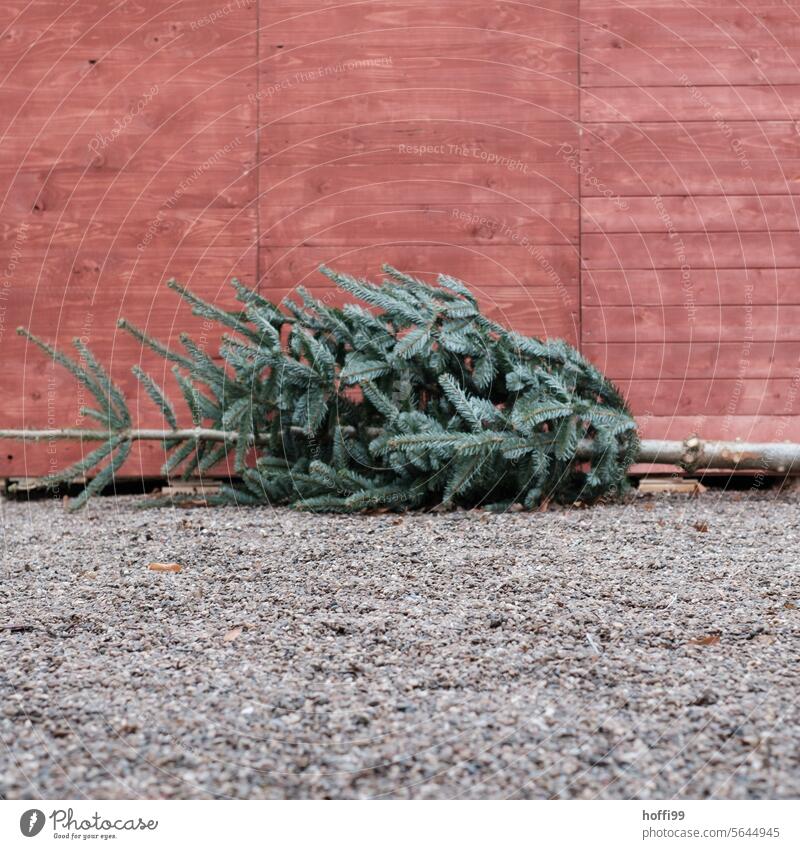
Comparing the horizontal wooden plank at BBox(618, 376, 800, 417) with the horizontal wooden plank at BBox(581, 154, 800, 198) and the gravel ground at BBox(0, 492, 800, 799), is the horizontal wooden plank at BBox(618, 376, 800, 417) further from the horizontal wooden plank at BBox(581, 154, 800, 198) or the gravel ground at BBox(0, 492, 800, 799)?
the gravel ground at BBox(0, 492, 800, 799)

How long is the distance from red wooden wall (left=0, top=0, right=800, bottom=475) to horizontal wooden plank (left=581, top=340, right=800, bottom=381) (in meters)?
0.01

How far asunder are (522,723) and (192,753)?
0.55 m

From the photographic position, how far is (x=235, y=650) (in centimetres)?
200

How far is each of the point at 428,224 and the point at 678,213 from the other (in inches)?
50.9

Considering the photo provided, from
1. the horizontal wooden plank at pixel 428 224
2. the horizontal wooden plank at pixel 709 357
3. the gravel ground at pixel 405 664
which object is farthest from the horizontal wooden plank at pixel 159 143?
the gravel ground at pixel 405 664

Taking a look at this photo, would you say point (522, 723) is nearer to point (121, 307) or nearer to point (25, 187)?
point (121, 307)

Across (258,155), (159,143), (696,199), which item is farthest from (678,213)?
(159,143)

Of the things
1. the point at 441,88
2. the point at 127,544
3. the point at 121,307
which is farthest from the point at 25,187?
the point at 127,544

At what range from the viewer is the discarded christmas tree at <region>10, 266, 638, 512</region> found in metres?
3.71

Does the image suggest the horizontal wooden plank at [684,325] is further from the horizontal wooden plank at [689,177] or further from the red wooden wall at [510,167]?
the horizontal wooden plank at [689,177]

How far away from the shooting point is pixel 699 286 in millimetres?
4773

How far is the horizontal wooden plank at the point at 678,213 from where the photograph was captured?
4.77m

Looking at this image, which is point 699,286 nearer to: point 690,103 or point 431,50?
point 690,103

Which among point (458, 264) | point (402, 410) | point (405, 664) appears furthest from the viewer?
point (458, 264)
